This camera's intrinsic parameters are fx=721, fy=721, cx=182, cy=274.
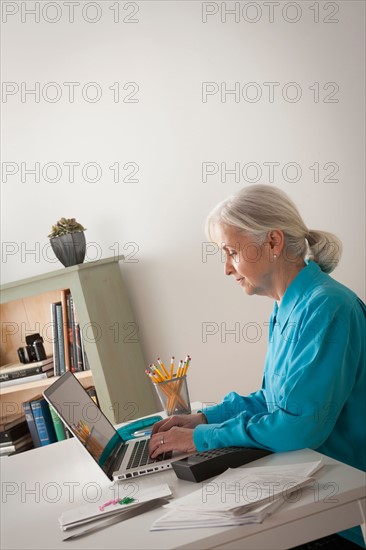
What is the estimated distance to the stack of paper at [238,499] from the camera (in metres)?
1.26

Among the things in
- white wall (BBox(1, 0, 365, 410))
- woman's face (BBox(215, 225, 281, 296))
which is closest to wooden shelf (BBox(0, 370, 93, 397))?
white wall (BBox(1, 0, 365, 410))

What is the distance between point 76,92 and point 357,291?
1.63m

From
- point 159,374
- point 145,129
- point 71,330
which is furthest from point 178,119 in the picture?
point 159,374

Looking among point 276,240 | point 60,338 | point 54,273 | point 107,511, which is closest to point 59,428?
point 60,338

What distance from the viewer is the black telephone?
1519 millimetres

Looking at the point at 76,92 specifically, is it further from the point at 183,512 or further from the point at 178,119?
the point at 183,512

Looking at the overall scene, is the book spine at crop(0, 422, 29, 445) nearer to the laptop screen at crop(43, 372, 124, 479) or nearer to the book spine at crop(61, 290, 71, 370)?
the book spine at crop(61, 290, 71, 370)

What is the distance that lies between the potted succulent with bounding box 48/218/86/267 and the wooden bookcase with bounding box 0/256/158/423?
81 millimetres

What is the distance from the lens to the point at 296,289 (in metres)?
1.84

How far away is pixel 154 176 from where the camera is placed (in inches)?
131

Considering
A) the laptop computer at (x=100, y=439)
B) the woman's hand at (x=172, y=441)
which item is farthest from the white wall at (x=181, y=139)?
the woman's hand at (x=172, y=441)

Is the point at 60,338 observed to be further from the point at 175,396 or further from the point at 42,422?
the point at 175,396

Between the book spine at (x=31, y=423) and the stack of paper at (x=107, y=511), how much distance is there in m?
1.89

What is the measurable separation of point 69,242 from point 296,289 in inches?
61.9
